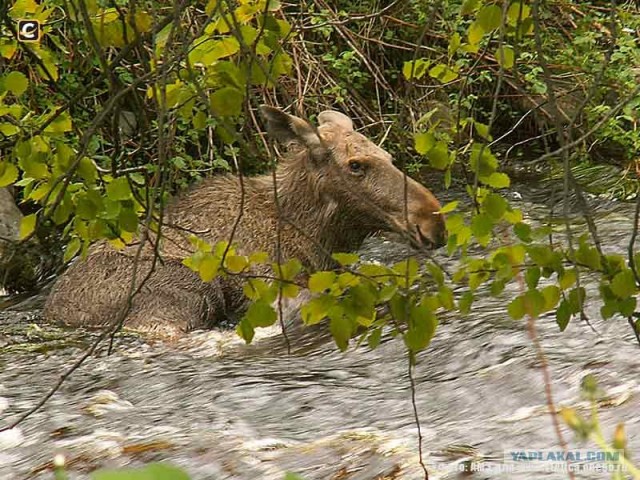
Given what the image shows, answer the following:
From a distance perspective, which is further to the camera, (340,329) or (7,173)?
(7,173)

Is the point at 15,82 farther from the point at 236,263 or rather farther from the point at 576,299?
the point at 576,299

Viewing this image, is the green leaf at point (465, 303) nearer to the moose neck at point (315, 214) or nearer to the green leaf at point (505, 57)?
the green leaf at point (505, 57)

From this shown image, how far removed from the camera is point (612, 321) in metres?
5.76

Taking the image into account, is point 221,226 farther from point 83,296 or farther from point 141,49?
point 141,49

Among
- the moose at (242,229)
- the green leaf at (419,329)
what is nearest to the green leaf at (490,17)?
the green leaf at (419,329)

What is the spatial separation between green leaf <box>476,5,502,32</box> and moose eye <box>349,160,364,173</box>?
4604mm

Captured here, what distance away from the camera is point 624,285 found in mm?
2918

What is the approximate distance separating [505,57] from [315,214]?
196 inches

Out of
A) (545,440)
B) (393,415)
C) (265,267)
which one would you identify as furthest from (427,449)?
(265,267)

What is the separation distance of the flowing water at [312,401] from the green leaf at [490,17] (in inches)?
52.0

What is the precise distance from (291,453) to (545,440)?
3.06 feet

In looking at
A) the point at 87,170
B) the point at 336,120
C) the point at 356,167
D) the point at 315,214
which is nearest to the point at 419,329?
the point at 87,170

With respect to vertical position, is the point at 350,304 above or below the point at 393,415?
above

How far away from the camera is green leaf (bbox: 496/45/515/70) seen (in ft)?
9.86
